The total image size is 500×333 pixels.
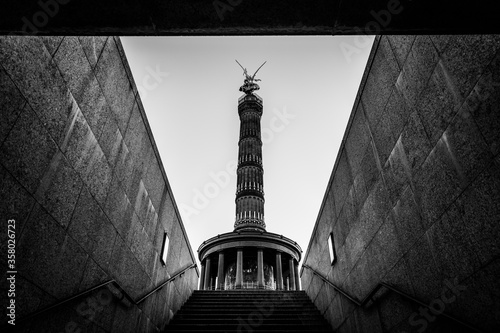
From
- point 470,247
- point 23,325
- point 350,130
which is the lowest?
point 23,325

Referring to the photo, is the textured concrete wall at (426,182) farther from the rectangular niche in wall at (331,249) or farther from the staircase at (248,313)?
the staircase at (248,313)

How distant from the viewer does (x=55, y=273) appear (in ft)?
12.1

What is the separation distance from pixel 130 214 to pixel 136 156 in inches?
46.4

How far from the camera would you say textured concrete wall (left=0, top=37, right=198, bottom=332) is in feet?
10.1

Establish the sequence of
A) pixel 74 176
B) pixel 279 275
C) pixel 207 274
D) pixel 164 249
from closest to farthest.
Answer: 1. pixel 74 176
2. pixel 164 249
3. pixel 279 275
4. pixel 207 274

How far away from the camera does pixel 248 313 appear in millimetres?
8656

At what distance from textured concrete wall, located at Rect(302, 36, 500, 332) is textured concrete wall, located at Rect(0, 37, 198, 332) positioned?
4.46 m

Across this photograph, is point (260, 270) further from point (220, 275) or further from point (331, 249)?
point (331, 249)

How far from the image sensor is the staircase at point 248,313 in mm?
7645
